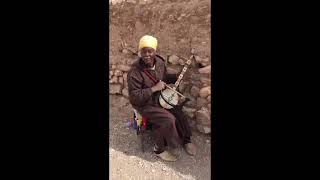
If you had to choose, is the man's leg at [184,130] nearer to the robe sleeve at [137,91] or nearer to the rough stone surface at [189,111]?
the rough stone surface at [189,111]

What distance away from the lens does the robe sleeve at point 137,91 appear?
10.1 feet

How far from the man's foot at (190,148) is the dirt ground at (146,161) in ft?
0.12

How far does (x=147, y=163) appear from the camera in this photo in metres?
3.26

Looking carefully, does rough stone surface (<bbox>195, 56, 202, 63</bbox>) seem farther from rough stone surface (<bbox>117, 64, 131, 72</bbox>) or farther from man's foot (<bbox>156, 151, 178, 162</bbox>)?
man's foot (<bbox>156, 151, 178, 162</bbox>)

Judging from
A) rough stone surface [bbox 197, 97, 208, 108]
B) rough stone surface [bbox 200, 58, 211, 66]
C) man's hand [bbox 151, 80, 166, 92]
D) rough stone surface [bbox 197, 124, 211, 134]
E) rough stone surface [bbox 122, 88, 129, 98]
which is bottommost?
rough stone surface [bbox 197, 124, 211, 134]

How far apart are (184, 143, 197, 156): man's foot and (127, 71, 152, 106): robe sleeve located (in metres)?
0.68

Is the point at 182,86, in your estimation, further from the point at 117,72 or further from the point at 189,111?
the point at 117,72

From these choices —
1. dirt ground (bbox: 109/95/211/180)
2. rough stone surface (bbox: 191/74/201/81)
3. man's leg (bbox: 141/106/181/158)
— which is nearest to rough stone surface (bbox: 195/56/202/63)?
rough stone surface (bbox: 191/74/201/81)

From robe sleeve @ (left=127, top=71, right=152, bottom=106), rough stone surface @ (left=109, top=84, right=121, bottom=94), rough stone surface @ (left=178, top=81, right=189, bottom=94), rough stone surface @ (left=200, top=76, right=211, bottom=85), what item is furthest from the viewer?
rough stone surface @ (left=109, top=84, right=121, bottom=94)

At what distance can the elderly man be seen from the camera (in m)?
3.08

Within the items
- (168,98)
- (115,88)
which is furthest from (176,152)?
(115,88)

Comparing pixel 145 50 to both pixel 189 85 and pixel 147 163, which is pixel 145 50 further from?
pixel 147 163

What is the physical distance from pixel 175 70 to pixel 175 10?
0.64m

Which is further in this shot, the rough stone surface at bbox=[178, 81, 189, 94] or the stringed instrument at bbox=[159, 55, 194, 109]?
the rough stone surface at bbox=[178, 81, 189, 94]
